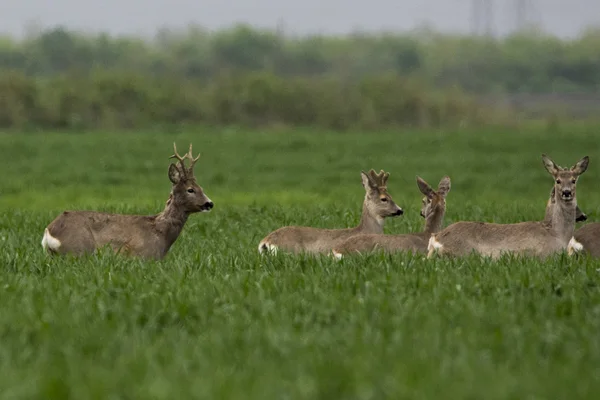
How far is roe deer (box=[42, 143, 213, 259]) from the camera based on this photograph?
462 inches

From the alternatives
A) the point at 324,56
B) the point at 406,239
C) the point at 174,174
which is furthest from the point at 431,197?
the point at 324,56

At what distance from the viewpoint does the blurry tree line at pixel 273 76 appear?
49.6 meters

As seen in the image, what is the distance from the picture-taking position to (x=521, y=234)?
11609 millimetres

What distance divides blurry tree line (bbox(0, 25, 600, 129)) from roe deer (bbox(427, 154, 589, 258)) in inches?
1446

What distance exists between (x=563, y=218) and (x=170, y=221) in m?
4.14

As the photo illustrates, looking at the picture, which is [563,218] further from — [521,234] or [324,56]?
[324,56]

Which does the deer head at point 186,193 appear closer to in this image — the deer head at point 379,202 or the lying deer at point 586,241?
the deer head at point 379,202

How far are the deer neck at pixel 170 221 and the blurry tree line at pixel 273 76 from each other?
114 ft

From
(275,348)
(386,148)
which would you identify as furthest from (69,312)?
(386,148)

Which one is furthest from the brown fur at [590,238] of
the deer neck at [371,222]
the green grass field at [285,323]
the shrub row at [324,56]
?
the shrub row at [324,56]

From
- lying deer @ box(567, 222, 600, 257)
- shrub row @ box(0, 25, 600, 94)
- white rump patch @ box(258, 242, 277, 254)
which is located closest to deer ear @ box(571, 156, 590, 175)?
lying deer @ box(567, 222, 600, 257)

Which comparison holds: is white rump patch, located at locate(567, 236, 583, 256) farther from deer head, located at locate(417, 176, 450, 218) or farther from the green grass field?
deer head, located at locate(417, 176, 450, 218)

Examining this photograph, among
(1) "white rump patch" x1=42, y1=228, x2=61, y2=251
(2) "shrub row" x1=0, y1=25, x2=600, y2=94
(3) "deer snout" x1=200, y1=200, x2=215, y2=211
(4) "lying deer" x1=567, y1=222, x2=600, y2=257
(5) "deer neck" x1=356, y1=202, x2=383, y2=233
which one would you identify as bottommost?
(2) "shrub row" x1=0, y1=25, x2=600, y2=94

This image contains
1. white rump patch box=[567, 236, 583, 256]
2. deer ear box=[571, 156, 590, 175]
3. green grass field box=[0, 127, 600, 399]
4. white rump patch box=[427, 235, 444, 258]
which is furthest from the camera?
deer ear box=[571, 156, 590, 175]
